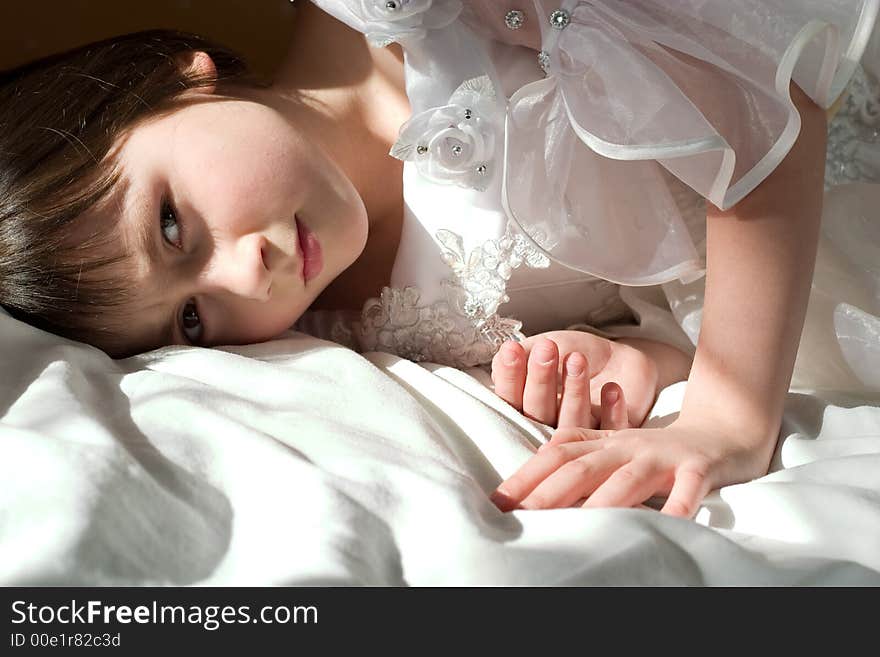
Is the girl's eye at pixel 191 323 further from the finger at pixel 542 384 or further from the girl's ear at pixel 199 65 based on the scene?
the finger at pixel 542 384

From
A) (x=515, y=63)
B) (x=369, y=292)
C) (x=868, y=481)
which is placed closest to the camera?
(x=868, y=481)

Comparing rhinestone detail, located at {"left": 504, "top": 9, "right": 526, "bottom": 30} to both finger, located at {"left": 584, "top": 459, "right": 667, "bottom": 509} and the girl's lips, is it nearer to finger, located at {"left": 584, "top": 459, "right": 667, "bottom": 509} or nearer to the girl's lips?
the girl's lips

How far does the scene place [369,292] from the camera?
125 centimetres

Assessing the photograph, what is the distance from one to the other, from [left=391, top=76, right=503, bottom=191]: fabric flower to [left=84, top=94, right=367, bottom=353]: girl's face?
0.34 ft

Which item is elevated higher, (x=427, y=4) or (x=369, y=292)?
(x=427, y=4)

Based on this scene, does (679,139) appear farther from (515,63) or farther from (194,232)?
(194,232)

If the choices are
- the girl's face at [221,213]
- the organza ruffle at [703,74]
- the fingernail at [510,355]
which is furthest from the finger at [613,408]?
the girl's face at [221,213]

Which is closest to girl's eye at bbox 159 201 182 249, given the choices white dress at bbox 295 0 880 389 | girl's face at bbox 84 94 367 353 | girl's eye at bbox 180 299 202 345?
girl's face at bbox 84 94 367 353

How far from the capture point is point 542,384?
0.97 meters

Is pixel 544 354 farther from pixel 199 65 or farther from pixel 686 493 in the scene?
pixel 199 65

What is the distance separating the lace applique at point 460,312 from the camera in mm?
1094

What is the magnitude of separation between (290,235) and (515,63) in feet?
1.05

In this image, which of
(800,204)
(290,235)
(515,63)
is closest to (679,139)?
(800,204)
